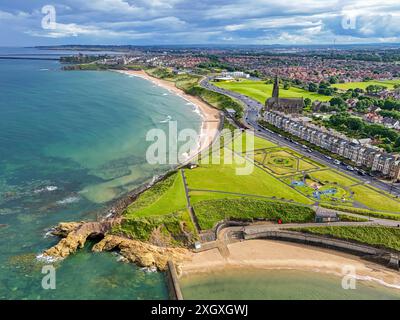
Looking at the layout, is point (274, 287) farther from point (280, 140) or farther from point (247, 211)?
point (280, 140)

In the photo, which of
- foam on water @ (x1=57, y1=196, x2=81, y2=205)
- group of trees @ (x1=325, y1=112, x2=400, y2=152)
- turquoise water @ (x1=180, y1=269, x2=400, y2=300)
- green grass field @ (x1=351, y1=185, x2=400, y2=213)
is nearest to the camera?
turquoise water @ (x1=180, y1=269, x2=400, y2=300)

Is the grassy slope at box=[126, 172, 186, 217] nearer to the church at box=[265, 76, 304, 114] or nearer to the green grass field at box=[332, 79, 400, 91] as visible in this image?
the church at box=[265, 76, 304, 114]

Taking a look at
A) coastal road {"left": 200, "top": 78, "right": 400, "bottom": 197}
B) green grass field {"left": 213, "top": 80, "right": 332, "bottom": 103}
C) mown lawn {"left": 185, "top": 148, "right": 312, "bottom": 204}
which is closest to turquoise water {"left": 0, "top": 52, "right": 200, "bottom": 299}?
mown lawn {"left": 185, "top": 148, "right": 312, "bottom": 204}

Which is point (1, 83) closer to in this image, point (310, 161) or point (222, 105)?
point (222, 105)

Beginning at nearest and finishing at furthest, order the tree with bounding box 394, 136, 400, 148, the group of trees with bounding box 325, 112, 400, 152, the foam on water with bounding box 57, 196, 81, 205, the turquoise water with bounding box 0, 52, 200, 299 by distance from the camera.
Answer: the turquoise water with bounding box 0, 52, 200, 299
the foam on water with bounding box 57, 196, 81, 205
the tree with bounding box 394, 136, 400, 148
the group of trees with bounding box 325, 112, 400, 152

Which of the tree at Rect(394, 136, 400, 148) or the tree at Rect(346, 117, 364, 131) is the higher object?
the tree at Rect(346, 117, 364, 131)

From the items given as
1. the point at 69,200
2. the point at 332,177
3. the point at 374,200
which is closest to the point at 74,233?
the point at 69,200
